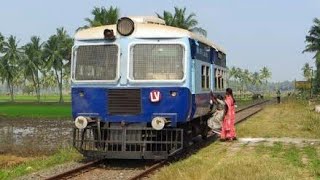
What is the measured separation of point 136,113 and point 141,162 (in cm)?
147

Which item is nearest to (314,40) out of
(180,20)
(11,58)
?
(180,20)

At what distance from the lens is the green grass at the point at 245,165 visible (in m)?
10.1

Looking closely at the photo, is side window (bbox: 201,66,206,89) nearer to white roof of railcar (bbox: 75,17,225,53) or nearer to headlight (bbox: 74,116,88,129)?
white roof of railcar (bbox: 75,17,225,53)

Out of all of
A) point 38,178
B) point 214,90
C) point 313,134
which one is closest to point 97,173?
point 38,178

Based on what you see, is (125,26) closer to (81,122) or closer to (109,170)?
(81,122)

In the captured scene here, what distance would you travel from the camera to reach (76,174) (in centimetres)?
1155

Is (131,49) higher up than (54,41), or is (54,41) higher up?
(54,41)

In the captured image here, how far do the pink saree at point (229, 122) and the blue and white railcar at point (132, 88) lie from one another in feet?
14.6

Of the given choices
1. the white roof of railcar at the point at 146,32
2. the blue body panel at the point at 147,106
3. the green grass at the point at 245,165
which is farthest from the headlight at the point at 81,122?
the green grass at the point at 245,165

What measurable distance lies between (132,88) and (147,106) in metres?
0.51

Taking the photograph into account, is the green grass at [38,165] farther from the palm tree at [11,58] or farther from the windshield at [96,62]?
the palm tree at [11,58]

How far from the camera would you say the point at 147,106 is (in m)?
12.6

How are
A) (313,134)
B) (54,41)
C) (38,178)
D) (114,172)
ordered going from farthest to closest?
(54,41)
(313,134)
(114,172)
(38,178)

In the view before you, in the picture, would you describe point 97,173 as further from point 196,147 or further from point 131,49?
point 196,147
